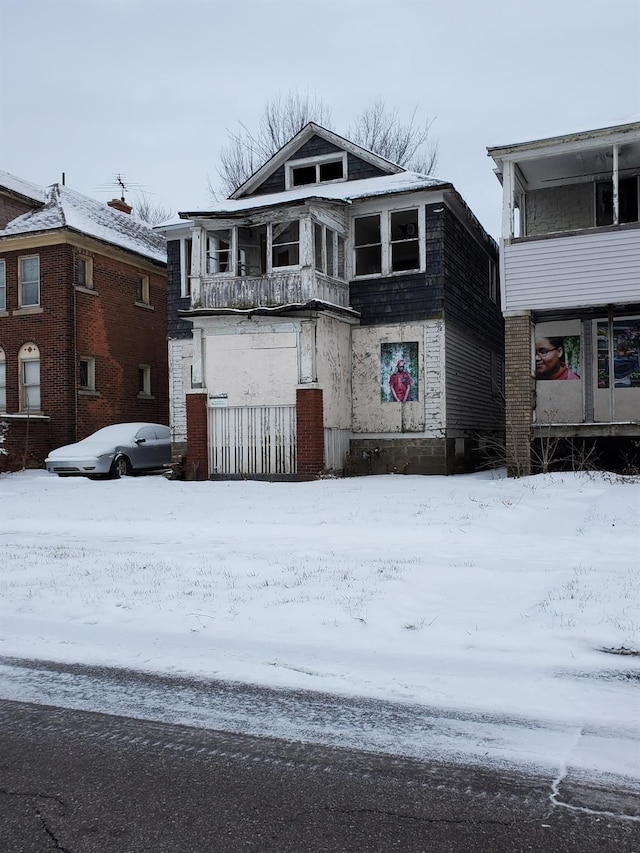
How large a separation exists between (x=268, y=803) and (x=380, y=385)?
17.0m

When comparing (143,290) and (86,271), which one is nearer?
(86,271)

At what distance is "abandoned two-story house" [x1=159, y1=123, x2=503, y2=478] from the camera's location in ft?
60.6

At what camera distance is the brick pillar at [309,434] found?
Answer: 18.1 meters

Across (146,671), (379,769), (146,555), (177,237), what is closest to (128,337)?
(177,237)

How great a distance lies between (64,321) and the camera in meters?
23.0

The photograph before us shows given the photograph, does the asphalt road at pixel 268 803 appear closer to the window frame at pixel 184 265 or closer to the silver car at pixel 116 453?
the silver car at pixel 116 453

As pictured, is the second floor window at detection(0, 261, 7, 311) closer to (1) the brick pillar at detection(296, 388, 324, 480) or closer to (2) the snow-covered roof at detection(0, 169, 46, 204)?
(2) the snow-covered roof at detection(0, 169, 46, 204)

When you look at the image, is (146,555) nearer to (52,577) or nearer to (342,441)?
(52,577)

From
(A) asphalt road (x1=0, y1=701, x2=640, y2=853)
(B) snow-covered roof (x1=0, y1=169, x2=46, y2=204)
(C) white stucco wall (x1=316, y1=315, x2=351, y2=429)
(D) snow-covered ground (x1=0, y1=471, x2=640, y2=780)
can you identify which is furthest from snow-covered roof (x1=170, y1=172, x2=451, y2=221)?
(A) asphalt road (x1=0, y1=701, x2=640, y2=853)

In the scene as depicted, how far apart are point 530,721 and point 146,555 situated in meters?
5.29

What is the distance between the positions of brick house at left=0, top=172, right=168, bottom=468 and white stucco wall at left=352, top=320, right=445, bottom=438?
344 inches

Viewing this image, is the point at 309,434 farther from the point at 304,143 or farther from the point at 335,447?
the point at 304,143

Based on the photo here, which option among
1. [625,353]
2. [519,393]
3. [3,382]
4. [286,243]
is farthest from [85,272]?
[625,353]

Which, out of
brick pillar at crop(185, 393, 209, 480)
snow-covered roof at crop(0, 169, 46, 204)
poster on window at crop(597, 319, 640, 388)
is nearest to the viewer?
poster on window at crop(597, 319, 640, 388)
